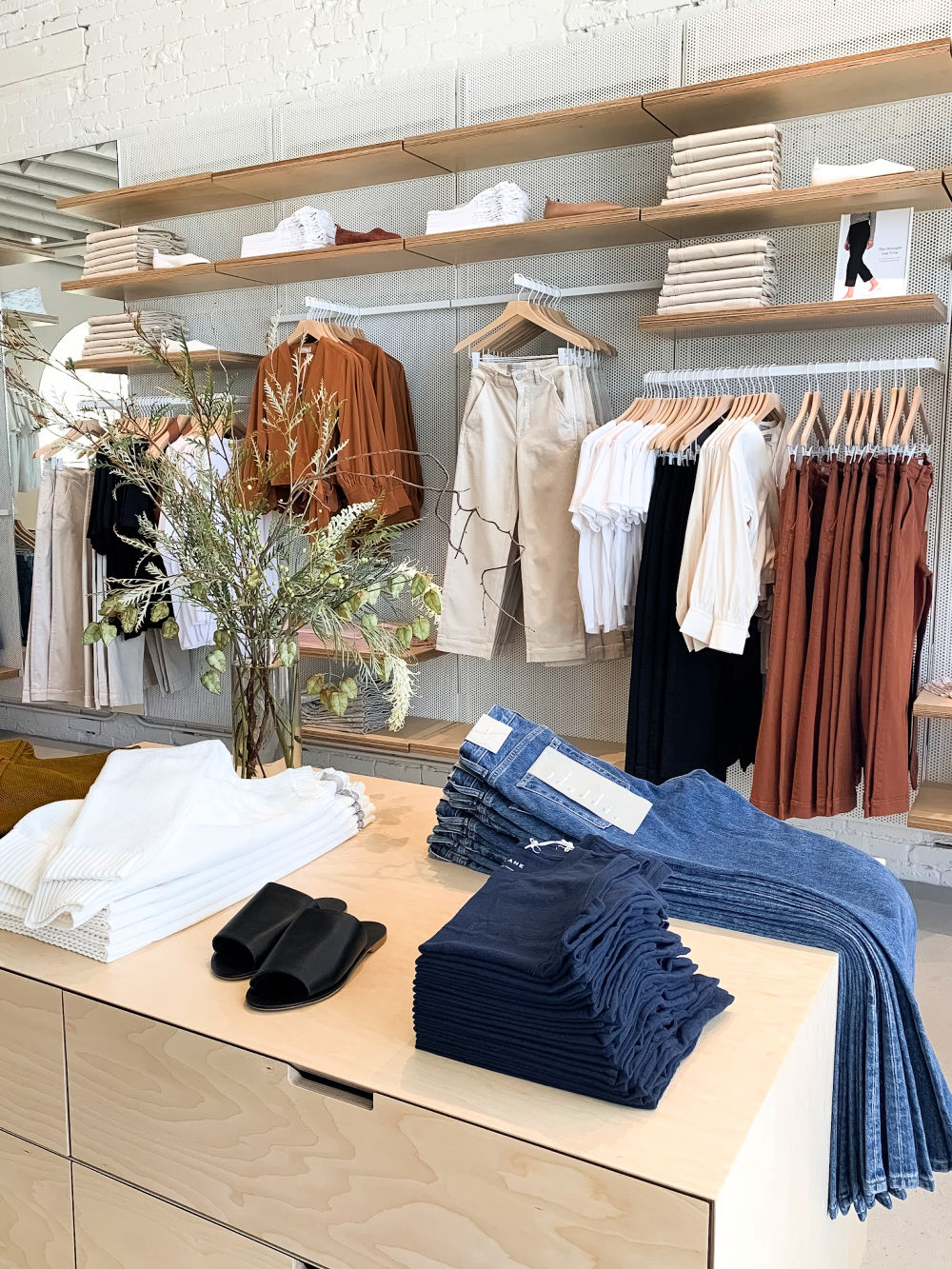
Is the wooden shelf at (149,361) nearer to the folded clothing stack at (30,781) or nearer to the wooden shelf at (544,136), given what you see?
the wooden shelf at (544,136)

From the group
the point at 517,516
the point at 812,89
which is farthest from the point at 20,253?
the point at 812,89

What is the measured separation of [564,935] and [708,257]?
271cm

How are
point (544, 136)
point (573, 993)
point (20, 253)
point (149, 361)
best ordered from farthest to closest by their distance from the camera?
1. point (20, 253)
2. point (149, 361)
3. point (544, 136)
4. point (573, 993)

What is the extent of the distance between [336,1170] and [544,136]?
3.40 m

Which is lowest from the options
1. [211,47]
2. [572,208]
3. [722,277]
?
[722,277]

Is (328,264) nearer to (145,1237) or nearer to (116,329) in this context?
(116,329)

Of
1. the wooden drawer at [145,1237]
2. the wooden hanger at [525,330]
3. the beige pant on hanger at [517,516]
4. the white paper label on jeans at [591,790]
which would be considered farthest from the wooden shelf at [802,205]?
the wooden drawer at [145,1237]

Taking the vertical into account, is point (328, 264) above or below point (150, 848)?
above

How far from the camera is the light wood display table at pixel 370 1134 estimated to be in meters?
0.95

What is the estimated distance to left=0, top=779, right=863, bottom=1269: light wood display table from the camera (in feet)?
3.11

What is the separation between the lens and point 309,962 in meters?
1.22

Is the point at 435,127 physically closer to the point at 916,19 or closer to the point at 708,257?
the point at 708,257

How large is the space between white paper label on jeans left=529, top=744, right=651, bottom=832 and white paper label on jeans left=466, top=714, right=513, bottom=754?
0.19 ft

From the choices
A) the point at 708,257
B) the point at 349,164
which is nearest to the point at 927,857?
the point at 708,257
